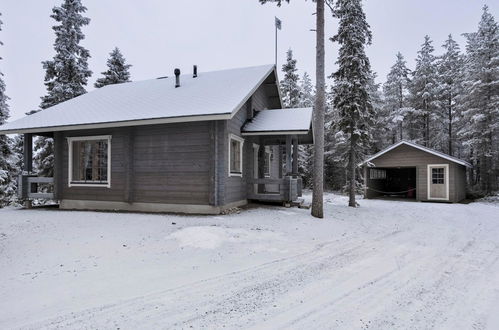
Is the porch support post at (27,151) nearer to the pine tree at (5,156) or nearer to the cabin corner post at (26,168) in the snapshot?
the cabin corner post at (26,168)

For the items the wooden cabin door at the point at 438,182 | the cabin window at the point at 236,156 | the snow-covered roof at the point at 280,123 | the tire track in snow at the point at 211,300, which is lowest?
the tire track in snow at the point at 211,300

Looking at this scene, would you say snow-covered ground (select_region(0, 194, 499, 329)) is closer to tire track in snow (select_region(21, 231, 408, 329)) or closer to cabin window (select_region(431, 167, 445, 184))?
tire track in snow (select_region(21, 231, 408, 329))

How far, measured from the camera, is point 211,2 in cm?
3272

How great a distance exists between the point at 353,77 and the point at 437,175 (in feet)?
30.3

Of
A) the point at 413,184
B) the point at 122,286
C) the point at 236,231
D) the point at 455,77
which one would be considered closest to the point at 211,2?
the point at 455,77

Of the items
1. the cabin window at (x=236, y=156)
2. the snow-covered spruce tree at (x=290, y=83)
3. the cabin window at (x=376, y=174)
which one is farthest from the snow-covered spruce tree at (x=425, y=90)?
the cabin window at (x=236, y=156)

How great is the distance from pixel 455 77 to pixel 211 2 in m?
26.0

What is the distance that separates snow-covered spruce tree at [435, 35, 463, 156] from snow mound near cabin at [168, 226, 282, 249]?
86.7 feet

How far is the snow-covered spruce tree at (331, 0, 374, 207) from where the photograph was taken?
1455cm

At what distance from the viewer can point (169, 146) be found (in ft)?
34.3

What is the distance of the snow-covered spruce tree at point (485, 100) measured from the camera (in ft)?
67.7

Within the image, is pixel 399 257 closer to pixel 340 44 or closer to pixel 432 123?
pixel 340 44

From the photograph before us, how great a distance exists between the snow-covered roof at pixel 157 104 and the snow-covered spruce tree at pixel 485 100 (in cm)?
1733

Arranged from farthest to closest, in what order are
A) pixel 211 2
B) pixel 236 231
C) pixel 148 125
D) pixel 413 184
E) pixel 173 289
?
pixel 211 2, pixel 413 184, pixel 148 125, pixel 236 231, pixel 173 289
